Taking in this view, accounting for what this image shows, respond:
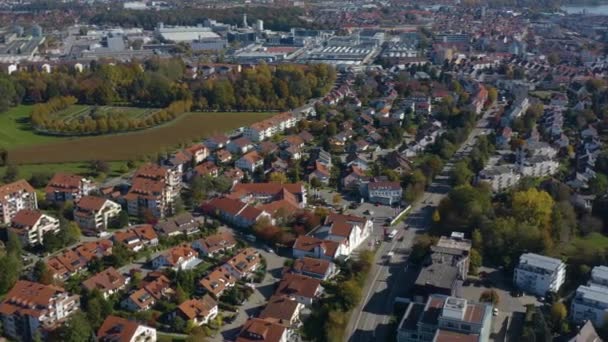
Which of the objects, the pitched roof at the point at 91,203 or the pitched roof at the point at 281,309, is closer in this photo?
the pitched roof at the point at 281,309

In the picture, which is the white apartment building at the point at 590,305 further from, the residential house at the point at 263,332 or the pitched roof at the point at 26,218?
the pitched roof at the point at 26,218

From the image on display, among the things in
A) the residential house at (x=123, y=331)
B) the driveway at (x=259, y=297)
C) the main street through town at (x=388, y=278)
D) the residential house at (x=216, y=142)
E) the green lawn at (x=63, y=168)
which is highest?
the residential house at (x=123, y=331)

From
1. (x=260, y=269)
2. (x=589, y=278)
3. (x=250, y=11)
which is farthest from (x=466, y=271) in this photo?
(x=250, y=11)

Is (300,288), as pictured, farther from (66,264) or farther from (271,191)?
(271,191)

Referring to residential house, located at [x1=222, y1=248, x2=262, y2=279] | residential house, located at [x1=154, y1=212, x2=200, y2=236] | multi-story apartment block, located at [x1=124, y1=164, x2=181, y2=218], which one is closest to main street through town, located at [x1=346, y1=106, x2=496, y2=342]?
residential house, located at [x1=222, y1=248, x2=262, y2=279]

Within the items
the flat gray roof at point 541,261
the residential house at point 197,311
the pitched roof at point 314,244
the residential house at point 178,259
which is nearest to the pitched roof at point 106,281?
the residential house at point 178,259

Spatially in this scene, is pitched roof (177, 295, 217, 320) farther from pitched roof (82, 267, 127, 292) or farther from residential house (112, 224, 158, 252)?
residential house (112, 224, 158, 252)
